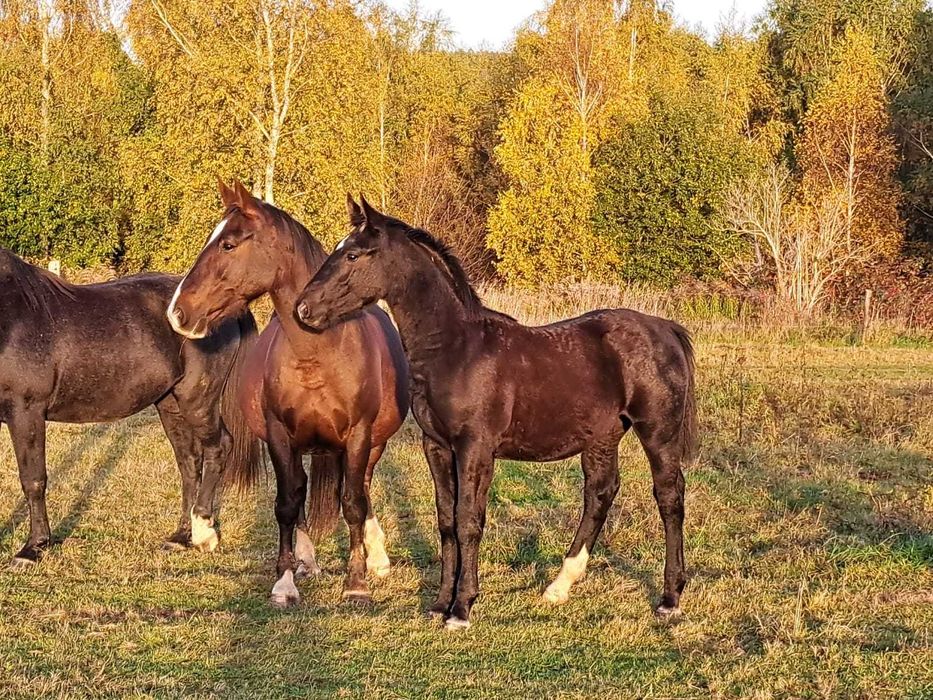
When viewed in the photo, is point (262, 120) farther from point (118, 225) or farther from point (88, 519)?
point (88, 519)

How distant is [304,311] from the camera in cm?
555

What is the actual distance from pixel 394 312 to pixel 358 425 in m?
0.92

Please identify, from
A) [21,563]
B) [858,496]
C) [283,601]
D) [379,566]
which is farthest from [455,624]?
[858,496]

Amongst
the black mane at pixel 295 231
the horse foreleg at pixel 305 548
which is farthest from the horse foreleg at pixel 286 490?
the black mane at pixel 295 231

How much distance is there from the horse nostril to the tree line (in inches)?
872

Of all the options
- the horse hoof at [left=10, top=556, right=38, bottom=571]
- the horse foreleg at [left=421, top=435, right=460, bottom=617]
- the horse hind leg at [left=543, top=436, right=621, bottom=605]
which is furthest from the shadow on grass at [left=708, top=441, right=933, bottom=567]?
the horse hoof at [left=10, top=556, right=38, bottom=571]

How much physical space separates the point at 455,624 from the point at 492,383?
129 centimetres

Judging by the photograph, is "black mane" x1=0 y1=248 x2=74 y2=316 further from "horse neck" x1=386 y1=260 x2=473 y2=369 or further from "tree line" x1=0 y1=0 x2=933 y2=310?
"tree line" x1=0 y1=0 x2=933 y2=310

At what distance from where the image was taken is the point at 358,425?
6.28m

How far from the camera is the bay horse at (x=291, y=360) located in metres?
6.02

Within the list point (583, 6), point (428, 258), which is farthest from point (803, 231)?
point (428, 258)

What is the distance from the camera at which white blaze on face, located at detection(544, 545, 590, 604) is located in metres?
6.05

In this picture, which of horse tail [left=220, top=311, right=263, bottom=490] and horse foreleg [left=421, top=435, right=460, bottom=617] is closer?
horse foreleg [left=421, top=435, right=460, bottom=617]

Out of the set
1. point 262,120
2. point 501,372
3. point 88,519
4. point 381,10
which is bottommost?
point 88,519
